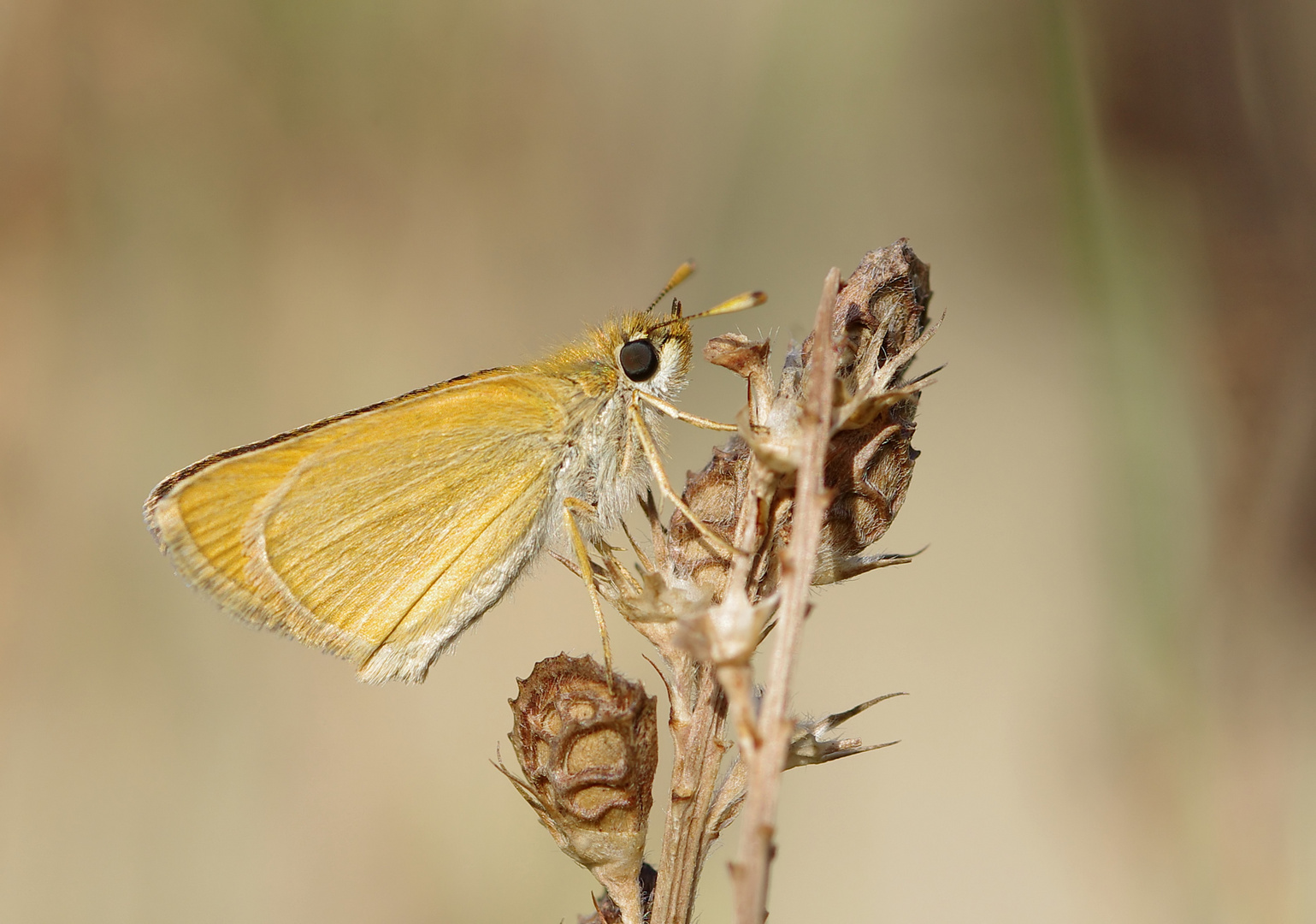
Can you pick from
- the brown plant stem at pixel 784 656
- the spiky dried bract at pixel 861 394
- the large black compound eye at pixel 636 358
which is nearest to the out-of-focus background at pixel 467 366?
the large black compound eye at pixel 636 358

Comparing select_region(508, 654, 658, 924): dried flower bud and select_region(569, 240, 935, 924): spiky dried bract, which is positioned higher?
select_region(569, 240, 935, 924): spiky dried bract

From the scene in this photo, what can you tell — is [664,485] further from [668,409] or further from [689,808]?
[689,808]

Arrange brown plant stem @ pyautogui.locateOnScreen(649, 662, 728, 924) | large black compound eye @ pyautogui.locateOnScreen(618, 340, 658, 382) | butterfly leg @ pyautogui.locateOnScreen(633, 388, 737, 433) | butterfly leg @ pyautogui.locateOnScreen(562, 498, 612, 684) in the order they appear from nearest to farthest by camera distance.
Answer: brown plant stem @ pyautogui.locateOnScreen(649, 662, 728, 924)
butterfly leg @ pyautogui.locateOnScreen(562, 498, 612, 684)
butterfly leg @ pyautogui.locateOnScreen(633, 388, 737, 433)
large black compound eye @ pyautogui.locateOnScreen(618, 340, 658, 382)

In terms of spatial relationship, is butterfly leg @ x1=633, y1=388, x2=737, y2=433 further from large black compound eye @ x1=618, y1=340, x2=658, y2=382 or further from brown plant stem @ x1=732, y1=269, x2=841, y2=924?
brown plant stem @ x1=732, y1=269, x2=841, y2=924

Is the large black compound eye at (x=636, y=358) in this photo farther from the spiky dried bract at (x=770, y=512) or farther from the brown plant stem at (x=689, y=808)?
the brown plant stem at (x=689, y=808)

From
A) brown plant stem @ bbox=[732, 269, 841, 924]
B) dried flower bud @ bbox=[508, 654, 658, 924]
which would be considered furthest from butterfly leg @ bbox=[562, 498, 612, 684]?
brown plant stem @ bbox=[732, 269, 841, 924]

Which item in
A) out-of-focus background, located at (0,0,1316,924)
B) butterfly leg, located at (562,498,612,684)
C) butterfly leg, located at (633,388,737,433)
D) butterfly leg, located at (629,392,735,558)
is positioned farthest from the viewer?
out-of-focus background, located at (0,0,1316,924)

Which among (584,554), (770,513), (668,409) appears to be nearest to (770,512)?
(770,513)
